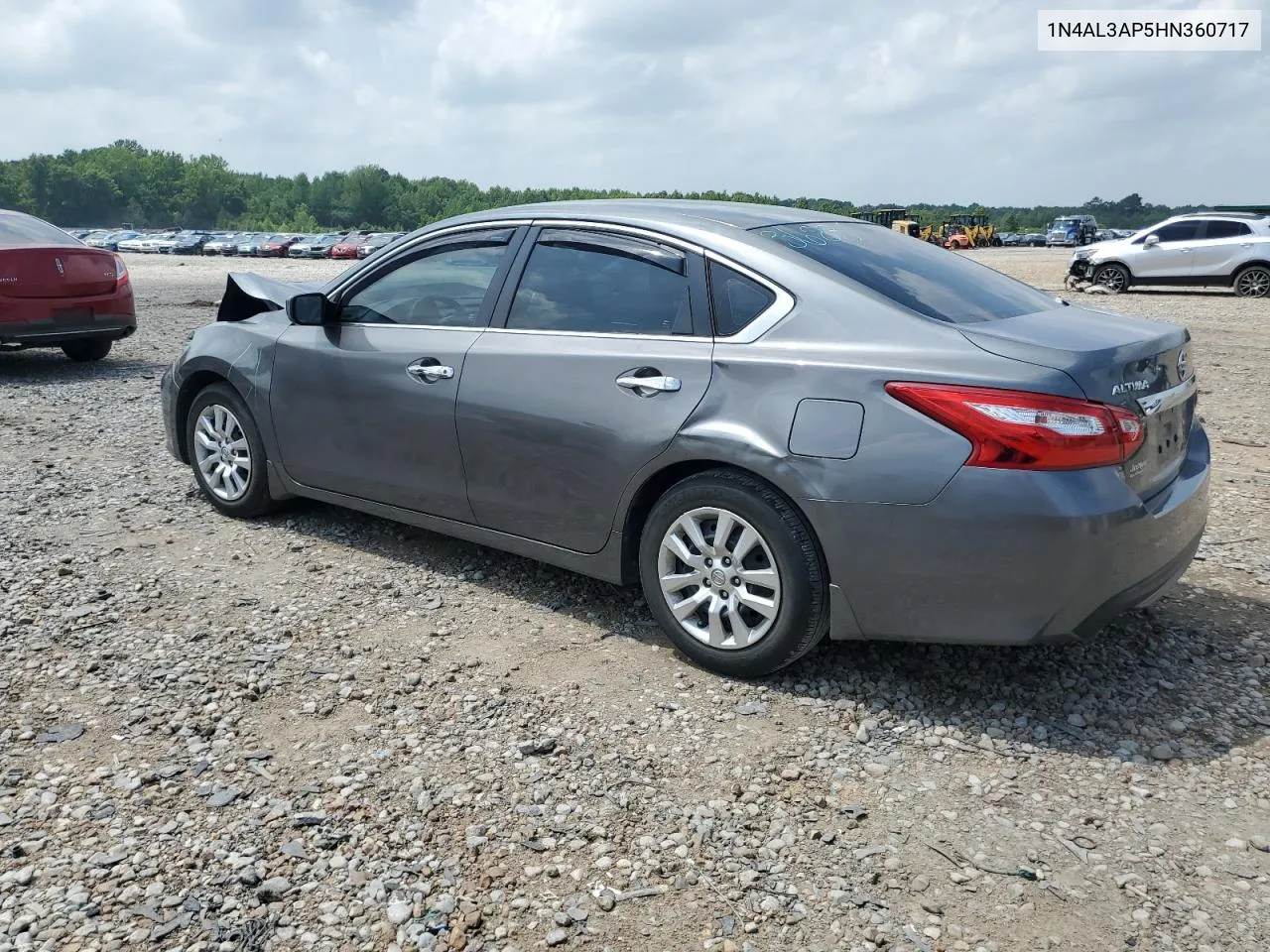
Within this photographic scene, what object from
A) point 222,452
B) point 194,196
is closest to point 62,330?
point 222,452

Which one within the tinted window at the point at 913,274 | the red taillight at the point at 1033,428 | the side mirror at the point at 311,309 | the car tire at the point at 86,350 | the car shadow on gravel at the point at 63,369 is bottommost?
the car shadow on gravel at the point at 63,369

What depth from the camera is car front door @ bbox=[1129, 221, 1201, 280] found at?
21.2 meters

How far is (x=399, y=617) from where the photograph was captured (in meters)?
4.55

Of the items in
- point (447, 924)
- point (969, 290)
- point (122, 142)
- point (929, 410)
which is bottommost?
point (447, 924)

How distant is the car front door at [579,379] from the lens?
3.98 m

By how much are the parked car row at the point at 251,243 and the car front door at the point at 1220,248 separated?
41.5 metres

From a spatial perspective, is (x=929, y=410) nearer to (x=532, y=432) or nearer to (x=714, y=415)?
(x=714, y=415)

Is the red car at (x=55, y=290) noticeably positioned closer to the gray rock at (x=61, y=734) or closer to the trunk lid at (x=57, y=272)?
the trunk lid at (x=57, y=272)

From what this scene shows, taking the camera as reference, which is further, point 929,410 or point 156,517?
point 156,517

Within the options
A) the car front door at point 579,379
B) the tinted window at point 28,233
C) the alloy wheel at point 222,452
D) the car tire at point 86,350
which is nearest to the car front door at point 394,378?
the car front door at point 579,379

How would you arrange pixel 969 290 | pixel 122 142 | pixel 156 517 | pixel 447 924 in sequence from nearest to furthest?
pixel 447 924 → pixel 969 290 → pixel 156 517 → pixel 122 142

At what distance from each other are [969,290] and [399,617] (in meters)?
2.61

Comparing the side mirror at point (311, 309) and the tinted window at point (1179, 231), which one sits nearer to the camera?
the side mirror at point (311, 309)

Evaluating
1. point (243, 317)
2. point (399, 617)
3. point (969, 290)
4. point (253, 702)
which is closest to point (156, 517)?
point (243, 317)
